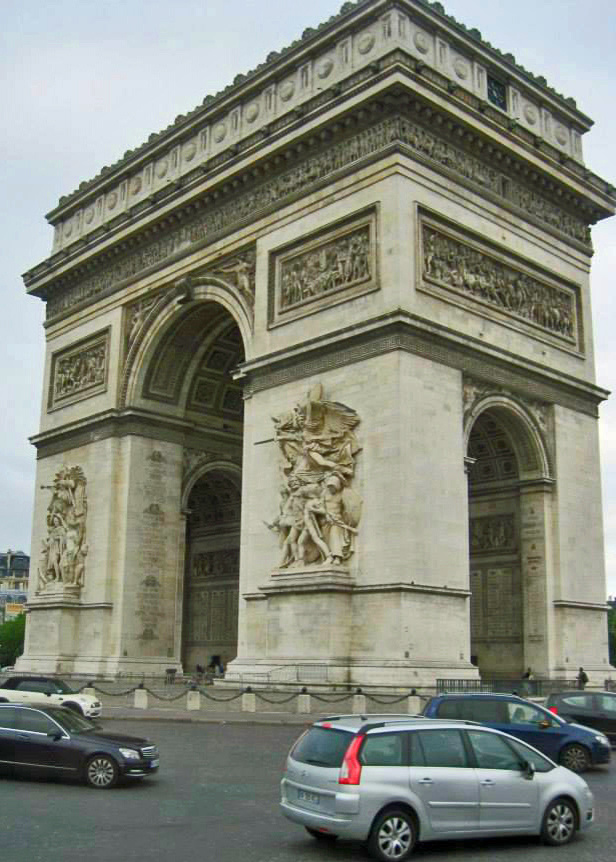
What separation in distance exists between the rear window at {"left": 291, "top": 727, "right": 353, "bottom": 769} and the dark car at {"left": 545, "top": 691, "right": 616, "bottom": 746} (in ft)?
37.9

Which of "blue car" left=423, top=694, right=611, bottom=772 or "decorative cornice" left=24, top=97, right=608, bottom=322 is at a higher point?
"decorative cornice" left=24, top=97, right=608, bottom=322

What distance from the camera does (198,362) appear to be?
135 feet

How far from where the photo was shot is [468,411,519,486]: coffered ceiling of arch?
3378 centimetres

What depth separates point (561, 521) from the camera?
3316 centimetres

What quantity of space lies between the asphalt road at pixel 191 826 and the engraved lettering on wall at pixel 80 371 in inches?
1030

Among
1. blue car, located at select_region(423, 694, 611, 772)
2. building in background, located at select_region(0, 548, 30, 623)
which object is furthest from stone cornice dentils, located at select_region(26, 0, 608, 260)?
building in background, located at select_region(0, 548, 30, 623)

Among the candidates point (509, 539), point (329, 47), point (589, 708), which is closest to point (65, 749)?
point (589, 708)

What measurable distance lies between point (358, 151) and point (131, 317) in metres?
13.2

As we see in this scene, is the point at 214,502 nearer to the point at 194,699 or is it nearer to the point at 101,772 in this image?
the point at 194,699

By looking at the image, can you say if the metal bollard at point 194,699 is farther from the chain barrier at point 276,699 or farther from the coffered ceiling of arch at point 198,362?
the coffered ceiling of arch at point 198,362

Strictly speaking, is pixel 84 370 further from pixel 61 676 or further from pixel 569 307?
pixel 569 307

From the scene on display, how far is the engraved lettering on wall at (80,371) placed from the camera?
139 ft

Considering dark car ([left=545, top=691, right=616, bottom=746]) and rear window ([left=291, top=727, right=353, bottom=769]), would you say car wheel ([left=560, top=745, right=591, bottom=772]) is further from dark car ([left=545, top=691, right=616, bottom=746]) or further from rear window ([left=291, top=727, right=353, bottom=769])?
rear window ([left=291, top=727, right=353, bottom=769])

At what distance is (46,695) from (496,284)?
704 inches
